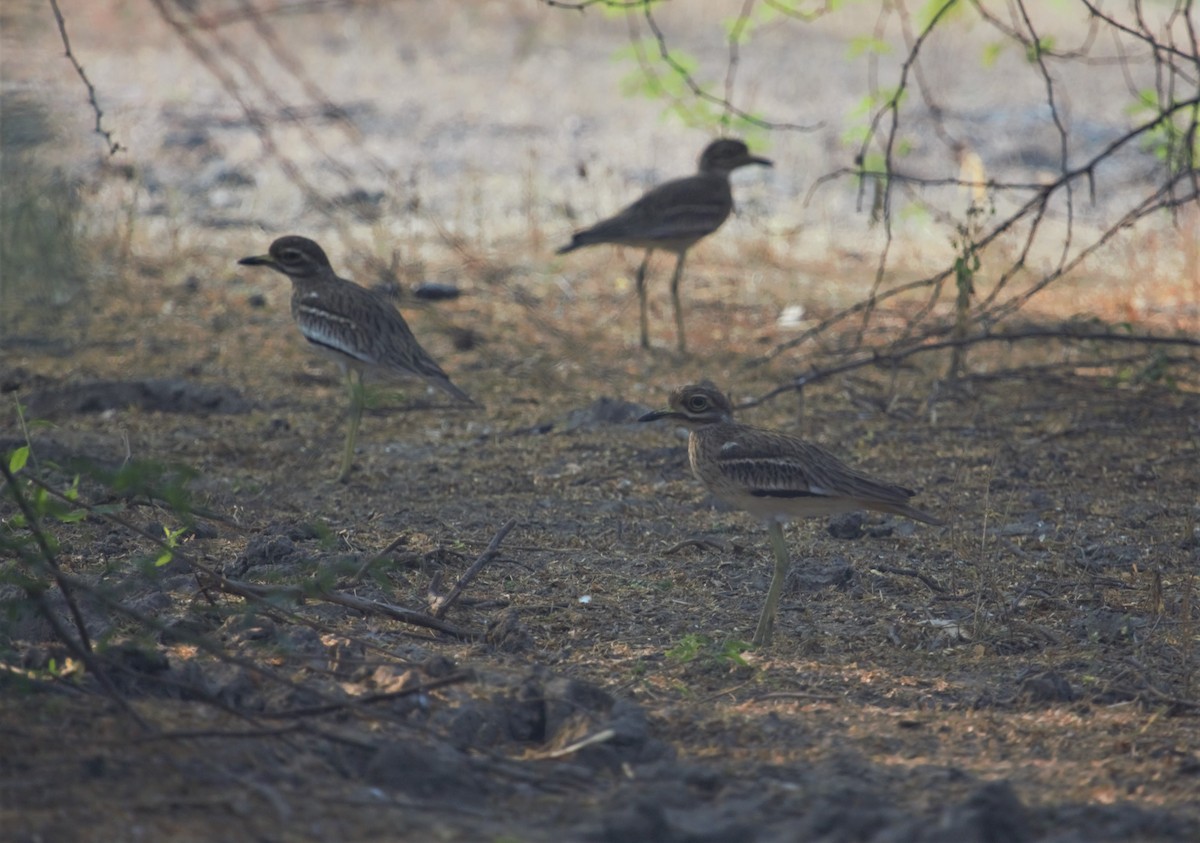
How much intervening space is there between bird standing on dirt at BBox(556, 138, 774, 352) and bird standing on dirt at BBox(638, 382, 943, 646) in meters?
4.02

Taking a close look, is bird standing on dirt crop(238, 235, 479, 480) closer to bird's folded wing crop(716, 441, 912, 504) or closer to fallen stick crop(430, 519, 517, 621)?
fallen stick crop(430, 519, 517, 621)

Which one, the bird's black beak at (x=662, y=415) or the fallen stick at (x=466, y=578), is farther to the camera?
the bird's black beak at (x=662, y=415)

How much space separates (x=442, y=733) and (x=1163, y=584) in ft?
9.12

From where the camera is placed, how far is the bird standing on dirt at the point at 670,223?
9344mm

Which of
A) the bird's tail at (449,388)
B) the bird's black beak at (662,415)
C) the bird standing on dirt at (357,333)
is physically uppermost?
the bird standing on dirt at (357,333)

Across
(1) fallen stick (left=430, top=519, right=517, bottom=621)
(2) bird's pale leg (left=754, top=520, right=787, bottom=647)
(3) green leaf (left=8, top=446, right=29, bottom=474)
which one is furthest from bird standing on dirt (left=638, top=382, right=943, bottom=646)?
(3) green leaf (left=8, top=446, right=29, bottom=474)

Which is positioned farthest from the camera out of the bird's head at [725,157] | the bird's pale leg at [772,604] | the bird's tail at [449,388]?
the bird's head at [725,157]

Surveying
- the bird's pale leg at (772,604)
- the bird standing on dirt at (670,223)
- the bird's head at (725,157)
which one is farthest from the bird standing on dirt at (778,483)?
the bird's head at (725,157)

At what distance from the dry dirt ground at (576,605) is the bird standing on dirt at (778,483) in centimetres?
30

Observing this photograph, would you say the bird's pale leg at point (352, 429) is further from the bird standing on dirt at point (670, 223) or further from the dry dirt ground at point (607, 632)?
the bird standing on dirt at point (670, 223)

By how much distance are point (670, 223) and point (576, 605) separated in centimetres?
483

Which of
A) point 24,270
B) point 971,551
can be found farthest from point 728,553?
point 24,270

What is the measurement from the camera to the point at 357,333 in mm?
7094

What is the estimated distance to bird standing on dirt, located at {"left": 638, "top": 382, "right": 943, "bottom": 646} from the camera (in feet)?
15.6
